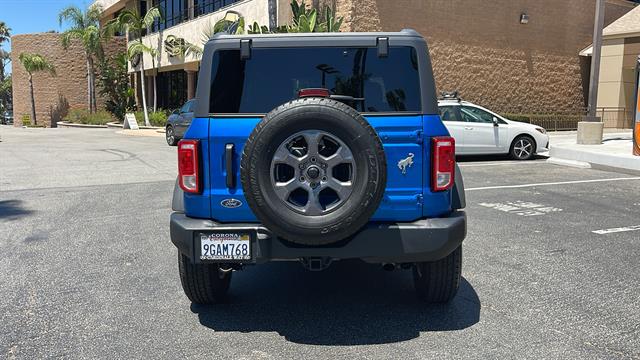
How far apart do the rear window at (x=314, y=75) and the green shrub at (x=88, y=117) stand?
3515cm

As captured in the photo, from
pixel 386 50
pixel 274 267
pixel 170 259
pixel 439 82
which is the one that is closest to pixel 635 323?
pixel 386 50

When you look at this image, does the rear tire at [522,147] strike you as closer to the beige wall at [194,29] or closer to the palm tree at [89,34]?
the beige wall at [194,29]

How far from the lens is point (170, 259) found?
18.9ft

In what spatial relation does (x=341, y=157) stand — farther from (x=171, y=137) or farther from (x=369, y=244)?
(x=171, y=137)

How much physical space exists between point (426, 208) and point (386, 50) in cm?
112

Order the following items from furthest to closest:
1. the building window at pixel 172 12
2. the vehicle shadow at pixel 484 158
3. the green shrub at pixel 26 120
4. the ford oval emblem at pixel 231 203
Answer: the green shrub at pixel 26 120
the building window at pixel 172 12
the vehicle shadow at pixel 484 158
the ford oval emblem at pixel 231 203

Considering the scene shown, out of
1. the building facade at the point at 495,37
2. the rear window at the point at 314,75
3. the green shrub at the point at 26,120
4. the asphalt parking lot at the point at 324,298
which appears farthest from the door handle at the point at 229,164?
the green shrub at the point at 26,120

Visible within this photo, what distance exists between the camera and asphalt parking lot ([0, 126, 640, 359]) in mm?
3727

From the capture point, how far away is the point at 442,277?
4.23m

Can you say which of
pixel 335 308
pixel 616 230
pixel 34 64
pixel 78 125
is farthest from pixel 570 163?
pixel 34 64

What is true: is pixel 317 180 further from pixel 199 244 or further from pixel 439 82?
pixel 439 82

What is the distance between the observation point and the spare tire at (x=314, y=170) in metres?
3.48

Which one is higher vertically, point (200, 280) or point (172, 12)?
point (172, 12)

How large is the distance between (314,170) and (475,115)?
11.3m
